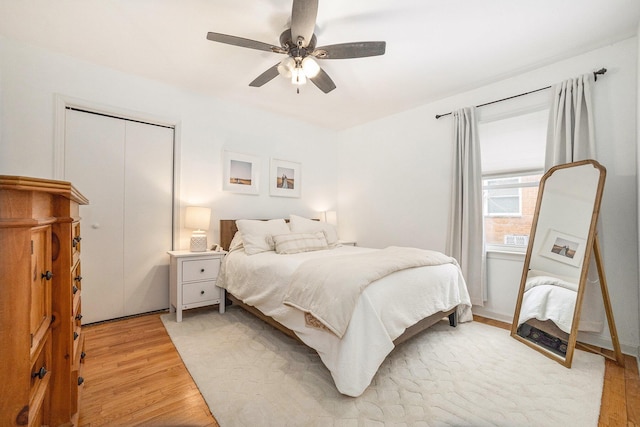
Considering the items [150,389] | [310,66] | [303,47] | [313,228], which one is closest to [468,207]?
[313,228]

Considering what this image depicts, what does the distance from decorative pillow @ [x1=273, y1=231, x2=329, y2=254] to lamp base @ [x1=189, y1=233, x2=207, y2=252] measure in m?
0.80

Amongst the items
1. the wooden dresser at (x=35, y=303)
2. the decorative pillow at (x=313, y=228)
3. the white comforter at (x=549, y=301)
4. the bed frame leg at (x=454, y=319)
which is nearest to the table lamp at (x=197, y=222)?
the decorative pillow at (x=313, y=228)

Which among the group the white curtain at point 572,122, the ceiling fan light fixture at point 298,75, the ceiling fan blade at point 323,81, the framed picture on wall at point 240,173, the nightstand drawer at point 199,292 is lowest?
the nightstand drawer at point 199,292

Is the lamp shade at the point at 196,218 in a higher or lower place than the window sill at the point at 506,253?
higher

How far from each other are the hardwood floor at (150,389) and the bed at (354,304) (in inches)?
27.8

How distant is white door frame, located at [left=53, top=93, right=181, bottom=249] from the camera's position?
2.50 metres

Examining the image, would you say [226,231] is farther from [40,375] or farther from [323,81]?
[40,375]

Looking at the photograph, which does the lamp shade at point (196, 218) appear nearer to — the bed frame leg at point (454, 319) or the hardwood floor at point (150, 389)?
the hardwood floor at point (150, 389)

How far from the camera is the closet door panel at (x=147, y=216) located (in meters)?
2.92

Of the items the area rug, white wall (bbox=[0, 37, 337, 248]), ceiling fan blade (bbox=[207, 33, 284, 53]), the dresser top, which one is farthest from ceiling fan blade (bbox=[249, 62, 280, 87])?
the area rug

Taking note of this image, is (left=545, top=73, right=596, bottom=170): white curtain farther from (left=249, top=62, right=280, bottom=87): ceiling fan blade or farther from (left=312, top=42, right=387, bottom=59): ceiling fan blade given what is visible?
(left=249, top=62, right=280, bottom=87): ceiling fan blade

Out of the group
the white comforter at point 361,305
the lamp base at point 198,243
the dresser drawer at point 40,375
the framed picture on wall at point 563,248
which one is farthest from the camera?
the lamp base at point 198,243

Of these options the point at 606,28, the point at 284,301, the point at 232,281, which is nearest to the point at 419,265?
the point at 284,301

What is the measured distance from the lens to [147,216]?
3021 mm
